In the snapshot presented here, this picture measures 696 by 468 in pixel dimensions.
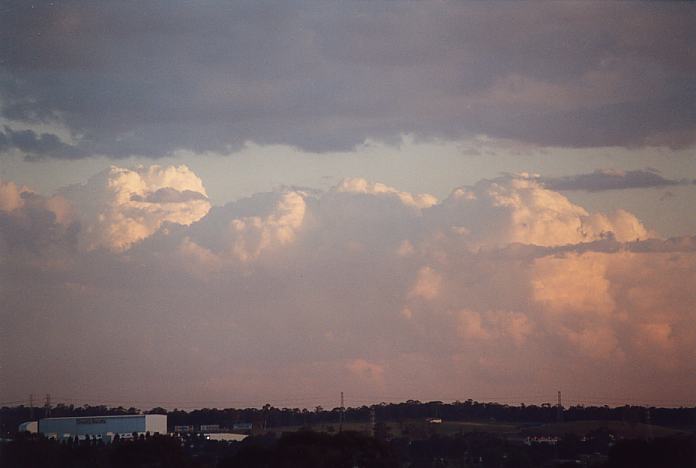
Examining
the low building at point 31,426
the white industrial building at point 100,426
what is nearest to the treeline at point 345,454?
the low building at point 31,426

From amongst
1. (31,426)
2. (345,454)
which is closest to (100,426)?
(31,426)

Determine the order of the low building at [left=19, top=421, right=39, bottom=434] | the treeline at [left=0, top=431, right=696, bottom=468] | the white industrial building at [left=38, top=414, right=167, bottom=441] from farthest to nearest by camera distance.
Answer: the white industrial building at [left=38, top=414, right=167, bottom=441]
the low building at [left=19, top=421, right=39, bottom=434]
the treeline at [left=0, top=431, right=696, bottom=468]

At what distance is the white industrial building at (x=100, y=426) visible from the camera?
544 ft

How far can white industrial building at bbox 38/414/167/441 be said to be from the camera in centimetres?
16588

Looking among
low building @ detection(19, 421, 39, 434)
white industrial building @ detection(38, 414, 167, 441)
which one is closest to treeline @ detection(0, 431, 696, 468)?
low building @ detection(19, 421, 39, 434)

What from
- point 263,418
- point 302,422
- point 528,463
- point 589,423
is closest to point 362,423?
point 302,422

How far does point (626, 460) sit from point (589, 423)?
56.7 m

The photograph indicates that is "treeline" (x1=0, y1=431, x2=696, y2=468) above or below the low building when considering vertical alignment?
below

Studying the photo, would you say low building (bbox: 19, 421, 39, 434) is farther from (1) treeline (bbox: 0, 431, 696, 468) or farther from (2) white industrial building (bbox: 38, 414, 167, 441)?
(1) treeline (bbox: 0, 431, 696, 468)

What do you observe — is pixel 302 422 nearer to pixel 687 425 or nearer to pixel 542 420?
pixel 542 420

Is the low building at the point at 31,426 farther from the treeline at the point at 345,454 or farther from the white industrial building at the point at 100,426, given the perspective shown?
the treeline at the point at 345,454

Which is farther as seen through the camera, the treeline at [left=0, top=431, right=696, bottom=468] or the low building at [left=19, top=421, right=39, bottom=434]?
the low building at [left=19, top=421, right=39, bottom=434]

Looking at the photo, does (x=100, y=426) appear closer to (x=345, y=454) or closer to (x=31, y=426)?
(x=31, y=426)

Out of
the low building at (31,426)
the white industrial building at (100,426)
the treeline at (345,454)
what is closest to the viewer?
the treeline at (345,454)
